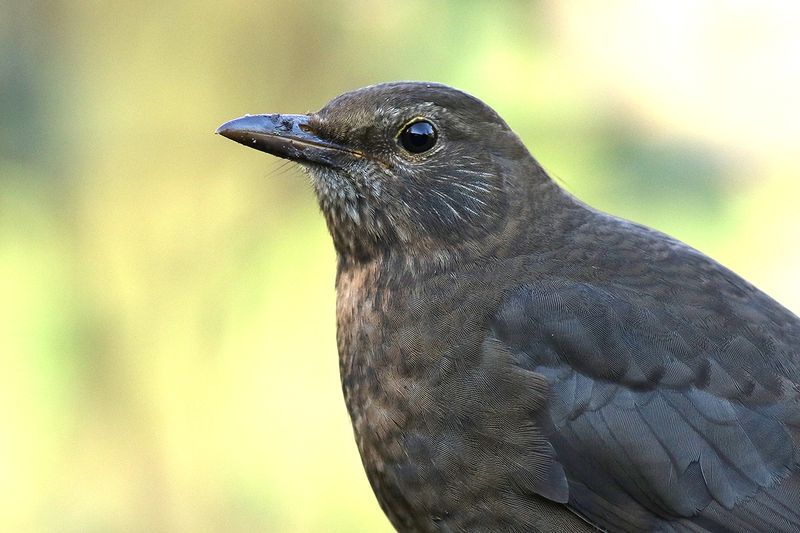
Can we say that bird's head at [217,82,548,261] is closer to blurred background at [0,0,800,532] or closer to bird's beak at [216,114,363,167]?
bird's beak at [216,114,363,167]

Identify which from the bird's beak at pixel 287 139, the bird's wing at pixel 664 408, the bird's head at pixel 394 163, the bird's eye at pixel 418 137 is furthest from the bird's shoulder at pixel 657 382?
the bird's beak at pixel 287 139

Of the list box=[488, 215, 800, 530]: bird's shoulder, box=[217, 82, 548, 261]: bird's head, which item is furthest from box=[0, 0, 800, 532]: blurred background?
box=[488, 215, 800, 530]: bird's shoulder

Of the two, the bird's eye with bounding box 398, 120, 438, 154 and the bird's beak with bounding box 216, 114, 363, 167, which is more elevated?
the bird's eye with bounding box 398, 120, 438, 154

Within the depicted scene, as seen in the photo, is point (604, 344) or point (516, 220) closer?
point (604, 344)

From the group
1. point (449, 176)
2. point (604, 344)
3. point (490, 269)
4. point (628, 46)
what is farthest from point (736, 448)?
point (628, 46)

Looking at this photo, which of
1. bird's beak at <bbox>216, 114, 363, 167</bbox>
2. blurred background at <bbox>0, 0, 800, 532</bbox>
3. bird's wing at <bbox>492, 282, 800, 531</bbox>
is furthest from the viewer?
blurred background at <bbox>0, 0, 800, 532</bbox>

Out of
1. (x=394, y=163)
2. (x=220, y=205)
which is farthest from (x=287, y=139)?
(x=220, y=205)

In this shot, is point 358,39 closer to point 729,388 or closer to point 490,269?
point 490,269

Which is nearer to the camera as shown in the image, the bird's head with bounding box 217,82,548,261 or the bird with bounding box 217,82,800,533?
the bird with bounding box 217,82,800,533
